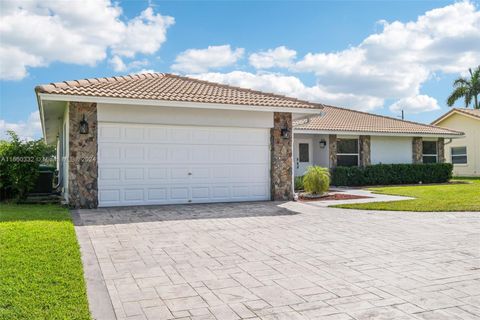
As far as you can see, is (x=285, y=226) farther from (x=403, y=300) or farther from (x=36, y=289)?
(x=36, y=289)

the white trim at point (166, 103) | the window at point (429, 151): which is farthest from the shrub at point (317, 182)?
the window at point (429, 151)

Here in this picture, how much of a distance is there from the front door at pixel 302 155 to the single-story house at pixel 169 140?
23.6 feet

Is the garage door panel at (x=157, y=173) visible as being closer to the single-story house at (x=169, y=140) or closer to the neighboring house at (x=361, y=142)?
the single-story house at (x=169, y=140)

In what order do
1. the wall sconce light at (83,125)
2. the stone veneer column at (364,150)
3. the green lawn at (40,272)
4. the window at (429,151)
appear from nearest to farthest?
the green lawn at (40,272)
the wall sconce light at (83,125)
the stone veneer column at (364,150)
the window at (429,151)

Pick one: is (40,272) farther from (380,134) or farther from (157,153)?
(380,134)

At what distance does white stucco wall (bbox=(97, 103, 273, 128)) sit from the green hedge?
864cm

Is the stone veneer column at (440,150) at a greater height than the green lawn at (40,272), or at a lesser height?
greater

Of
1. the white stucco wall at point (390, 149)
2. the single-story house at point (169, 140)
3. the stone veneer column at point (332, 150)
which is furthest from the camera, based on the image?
the white stucco wall at point (390, 149)

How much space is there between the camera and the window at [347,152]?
69.5ft

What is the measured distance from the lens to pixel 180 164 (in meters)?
12.0

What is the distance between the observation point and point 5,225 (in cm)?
788

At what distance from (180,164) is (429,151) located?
58.6 feet

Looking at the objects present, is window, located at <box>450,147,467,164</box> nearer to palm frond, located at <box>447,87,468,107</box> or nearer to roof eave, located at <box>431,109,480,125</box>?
roof eave, located at <box>431,109,480,125</box>

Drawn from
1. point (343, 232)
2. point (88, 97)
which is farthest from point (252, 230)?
point (88, 97)
